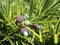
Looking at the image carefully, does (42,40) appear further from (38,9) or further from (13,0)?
(13,0)

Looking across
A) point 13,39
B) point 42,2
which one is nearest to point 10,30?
point 13,39

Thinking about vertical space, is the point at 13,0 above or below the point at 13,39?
above

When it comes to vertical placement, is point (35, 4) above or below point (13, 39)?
above

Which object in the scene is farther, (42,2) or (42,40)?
Answer: (42,2)

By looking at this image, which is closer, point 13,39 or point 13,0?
Answer: point 13,39

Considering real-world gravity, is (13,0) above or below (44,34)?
above

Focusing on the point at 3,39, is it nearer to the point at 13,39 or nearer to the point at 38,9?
the point at 13,39

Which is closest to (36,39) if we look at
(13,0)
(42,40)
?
(42,40)

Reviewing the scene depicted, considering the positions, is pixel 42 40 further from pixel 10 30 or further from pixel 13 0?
pixel 13 0
